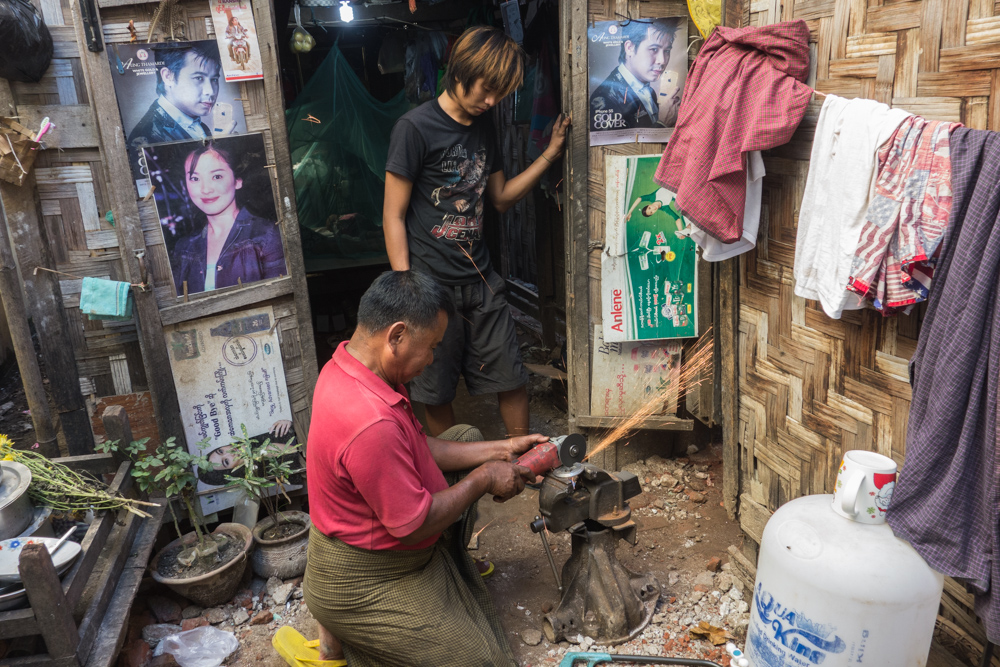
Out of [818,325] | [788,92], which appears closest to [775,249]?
[818,325]

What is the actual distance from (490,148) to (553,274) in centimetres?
230

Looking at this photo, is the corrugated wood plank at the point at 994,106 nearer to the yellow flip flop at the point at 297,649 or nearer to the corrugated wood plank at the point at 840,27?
the corrugated wood plank at the point at 840,27

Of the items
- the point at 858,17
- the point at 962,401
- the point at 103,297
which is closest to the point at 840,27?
the point at 858,17

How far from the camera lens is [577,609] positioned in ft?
10.3

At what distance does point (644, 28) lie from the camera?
146 inches

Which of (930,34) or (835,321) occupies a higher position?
(930,34)

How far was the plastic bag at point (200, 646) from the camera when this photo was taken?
10.2 ft

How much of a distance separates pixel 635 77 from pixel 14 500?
3.40m

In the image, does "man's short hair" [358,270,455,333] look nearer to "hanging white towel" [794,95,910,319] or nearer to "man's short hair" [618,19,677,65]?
"hanging white towel" [794,95,910,319]

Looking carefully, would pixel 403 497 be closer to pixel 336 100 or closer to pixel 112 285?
pixel 112 285

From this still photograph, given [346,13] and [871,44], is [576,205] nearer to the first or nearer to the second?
[871,44]

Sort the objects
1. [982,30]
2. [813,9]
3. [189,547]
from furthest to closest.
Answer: [189,547] < [813,9] < [982,30]

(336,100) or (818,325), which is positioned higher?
(336,100)

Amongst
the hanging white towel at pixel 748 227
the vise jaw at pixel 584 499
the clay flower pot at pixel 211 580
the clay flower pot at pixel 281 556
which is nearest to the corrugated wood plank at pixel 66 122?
the clay flower pot at pixel 211 580
